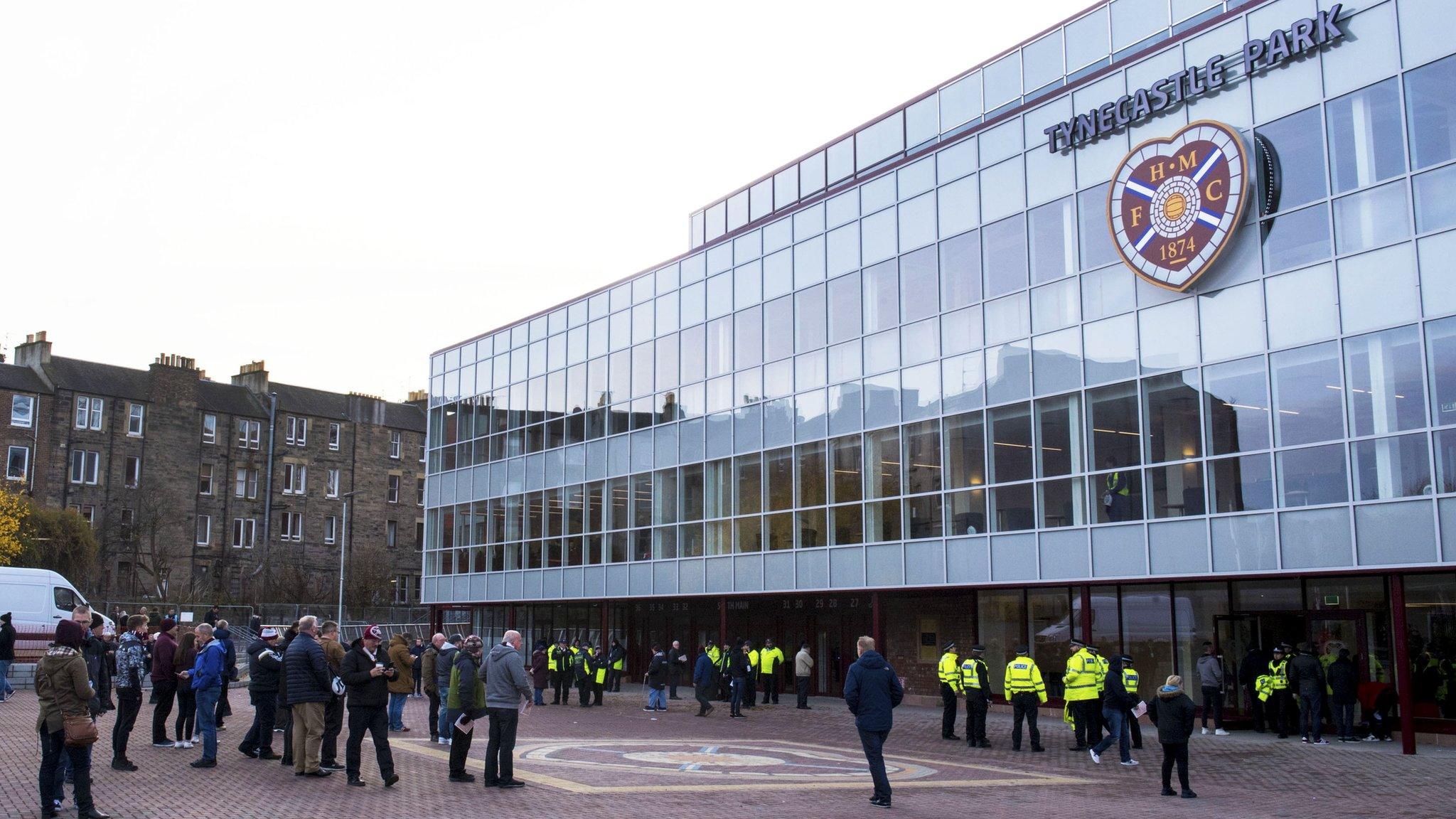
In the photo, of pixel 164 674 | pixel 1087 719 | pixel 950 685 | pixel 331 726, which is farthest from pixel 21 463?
pixel 1087 719

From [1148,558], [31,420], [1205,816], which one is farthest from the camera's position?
[31,420]

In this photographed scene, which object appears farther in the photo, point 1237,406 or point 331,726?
point 1237,406

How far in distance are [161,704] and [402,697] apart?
4189 mm

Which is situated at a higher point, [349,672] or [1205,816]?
[349,672]

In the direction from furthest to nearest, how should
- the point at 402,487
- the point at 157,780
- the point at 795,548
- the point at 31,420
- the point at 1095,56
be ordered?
the point at 402,487, the point at 31,420, the point at 795,548, the point at 1095,56, the point at 157,780

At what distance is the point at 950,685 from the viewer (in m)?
21.6

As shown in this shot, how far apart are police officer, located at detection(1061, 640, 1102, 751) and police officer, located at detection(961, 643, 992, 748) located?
143 centimetres

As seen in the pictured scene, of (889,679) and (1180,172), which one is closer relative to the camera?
(889,679)

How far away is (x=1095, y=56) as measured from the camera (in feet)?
91.6

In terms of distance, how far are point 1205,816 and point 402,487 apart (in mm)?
65510

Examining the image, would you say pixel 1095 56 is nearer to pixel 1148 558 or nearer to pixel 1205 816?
pixel 1148 558

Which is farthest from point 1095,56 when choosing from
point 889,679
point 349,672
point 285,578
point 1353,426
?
point 285,578

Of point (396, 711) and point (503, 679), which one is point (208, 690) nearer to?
point (503, 679)

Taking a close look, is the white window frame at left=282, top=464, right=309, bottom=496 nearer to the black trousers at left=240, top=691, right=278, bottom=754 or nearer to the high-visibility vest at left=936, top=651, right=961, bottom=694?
the high-visibility vest at left=936, top=651, right=961, bottom=694
